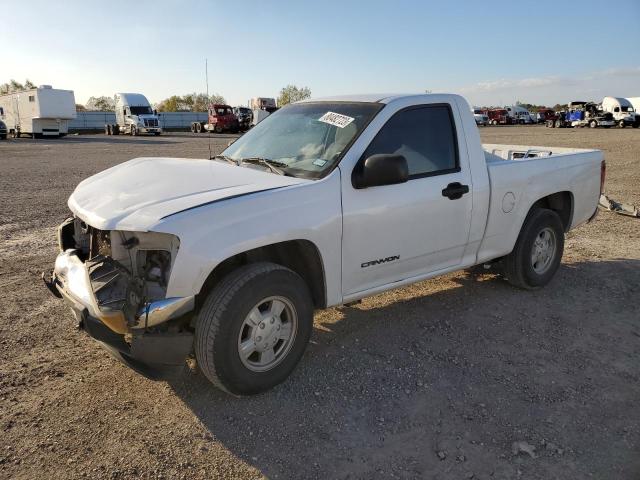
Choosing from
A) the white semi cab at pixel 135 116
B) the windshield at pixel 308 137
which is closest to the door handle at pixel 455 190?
the windshield at pixel 308 137

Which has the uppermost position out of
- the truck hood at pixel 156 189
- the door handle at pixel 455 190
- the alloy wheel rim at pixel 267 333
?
the truck hood at pixel 156 189

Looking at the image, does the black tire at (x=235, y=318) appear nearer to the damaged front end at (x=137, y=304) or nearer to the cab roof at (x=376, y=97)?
the damaged front end at (x=137, y=304)

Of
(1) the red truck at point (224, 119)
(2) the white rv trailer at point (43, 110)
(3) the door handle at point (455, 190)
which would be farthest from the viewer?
(1) the red truck at point (224, 119)

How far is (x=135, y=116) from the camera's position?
4069 centimetres

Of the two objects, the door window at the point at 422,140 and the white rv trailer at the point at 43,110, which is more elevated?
the white rv trailer at the point at 43,110

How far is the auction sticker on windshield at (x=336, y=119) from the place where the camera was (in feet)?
12.7

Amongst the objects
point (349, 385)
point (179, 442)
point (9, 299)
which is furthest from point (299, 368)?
point (9, 299)

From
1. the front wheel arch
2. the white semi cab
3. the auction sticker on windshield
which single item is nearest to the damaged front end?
the front wheel arch

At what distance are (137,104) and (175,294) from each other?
141ft

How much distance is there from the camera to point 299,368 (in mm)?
3721

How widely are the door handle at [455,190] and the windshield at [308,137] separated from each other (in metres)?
0.84

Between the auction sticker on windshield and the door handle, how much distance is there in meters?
0.94

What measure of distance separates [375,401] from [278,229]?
1274 millimetres

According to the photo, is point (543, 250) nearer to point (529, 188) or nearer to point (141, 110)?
point (529, 188)
